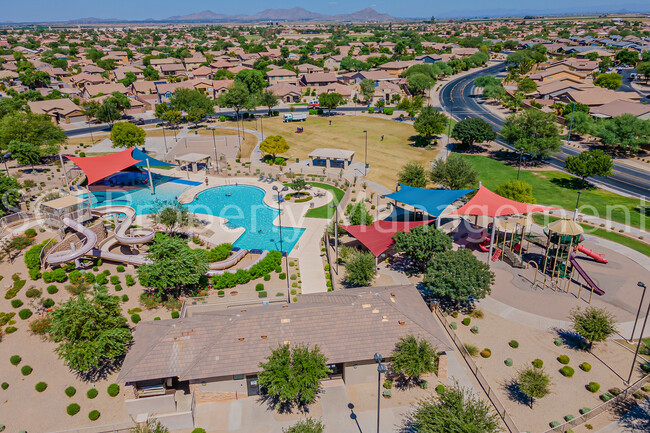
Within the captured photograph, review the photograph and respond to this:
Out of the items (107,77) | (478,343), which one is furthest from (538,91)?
(107,77)

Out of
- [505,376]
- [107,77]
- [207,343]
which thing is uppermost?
→ [107,77]

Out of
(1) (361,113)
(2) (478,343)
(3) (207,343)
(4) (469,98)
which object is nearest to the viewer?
(3) (207,343)

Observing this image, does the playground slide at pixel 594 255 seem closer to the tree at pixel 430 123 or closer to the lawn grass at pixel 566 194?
the lawn grass at pixel 566 194

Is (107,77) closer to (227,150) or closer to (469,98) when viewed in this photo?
(227,150)

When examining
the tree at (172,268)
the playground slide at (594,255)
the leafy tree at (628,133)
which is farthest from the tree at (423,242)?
the leafy tree at (628,133)

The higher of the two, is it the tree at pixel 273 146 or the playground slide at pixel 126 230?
the tree at pixel 273 146

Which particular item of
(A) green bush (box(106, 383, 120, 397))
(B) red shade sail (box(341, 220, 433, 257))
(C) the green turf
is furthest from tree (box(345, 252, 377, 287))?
(A) green bush (box(106, 383, 120, 397))
